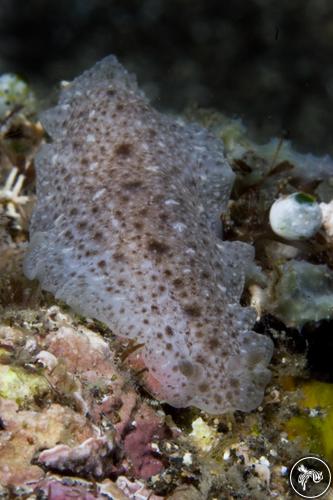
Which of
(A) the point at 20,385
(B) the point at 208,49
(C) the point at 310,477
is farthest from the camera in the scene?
(B) the point at 208,49

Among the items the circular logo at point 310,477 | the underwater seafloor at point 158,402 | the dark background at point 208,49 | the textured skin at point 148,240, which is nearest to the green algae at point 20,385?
the underwater seafloor at point 158,402

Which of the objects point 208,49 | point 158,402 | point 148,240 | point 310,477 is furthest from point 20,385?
point 208,49

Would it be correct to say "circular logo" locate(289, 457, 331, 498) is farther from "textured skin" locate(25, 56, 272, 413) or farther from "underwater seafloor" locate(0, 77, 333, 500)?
"textured skin" locate(25, 56, 272, 413)

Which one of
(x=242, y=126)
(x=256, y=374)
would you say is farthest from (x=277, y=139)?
(x=256, y=374)

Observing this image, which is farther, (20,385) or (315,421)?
(315,421)

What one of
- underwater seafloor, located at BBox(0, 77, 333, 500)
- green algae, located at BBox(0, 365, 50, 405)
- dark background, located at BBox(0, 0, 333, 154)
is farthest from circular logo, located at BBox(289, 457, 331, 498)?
dark background, located at BBox(0, 0, 333, 154)

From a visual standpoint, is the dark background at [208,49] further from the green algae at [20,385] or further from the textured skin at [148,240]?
the green algae at [20,385]

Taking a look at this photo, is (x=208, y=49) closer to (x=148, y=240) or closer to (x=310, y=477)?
(x=148, y=240)
